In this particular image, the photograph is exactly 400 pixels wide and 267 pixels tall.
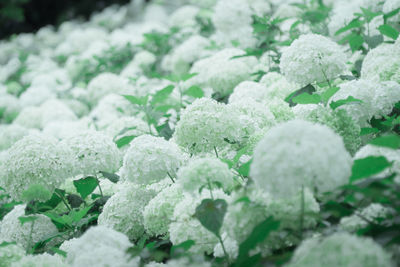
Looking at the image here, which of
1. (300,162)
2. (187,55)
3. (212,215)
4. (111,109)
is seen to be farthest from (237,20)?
(300,162)

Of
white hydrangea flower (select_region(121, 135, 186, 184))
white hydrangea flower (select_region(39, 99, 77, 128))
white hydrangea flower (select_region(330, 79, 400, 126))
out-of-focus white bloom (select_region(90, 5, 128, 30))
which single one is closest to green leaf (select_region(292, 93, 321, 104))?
white hydrangea flower (select_region(330, 79, 400, 126))

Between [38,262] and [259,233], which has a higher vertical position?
[259,233]

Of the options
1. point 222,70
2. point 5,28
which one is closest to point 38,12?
point 5,28

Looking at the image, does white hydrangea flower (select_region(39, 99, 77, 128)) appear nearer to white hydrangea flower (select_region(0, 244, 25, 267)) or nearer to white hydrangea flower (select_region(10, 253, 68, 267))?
Answer: white hydrangea flower (select_region(0, 244, 25, 267))

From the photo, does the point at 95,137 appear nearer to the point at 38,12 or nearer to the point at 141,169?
the point at 141,169

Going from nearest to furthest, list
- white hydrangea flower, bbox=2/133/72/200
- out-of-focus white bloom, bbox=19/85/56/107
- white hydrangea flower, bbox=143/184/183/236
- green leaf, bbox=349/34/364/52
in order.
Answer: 1. white hydrangea flower, bbox=143/184/183/236
2. white hydrangea flower, bbox=2/133/72/200
3. green leaf, bbox=349/34/364/52
4. out-of-focus white bloom, bbox=19/85/56/107

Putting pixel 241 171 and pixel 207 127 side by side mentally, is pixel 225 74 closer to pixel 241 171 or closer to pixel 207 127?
pixel 207 127

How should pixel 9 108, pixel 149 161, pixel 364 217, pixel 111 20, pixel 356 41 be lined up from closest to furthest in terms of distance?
pixel 364 217 < pixel 149 161 < pixel 356 41 < pixel 9 108 < pixel 111 20
